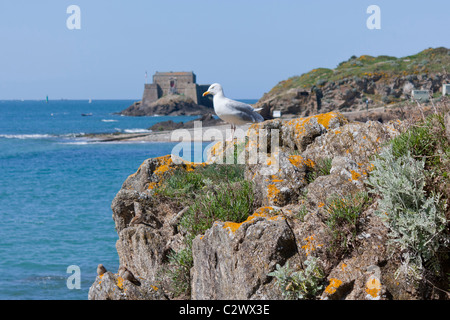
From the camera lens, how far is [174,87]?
150875 mm

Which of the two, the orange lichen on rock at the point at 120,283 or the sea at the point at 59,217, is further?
the sea at the point at 59,217

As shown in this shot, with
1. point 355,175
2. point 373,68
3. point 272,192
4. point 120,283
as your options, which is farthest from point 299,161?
point 373,68

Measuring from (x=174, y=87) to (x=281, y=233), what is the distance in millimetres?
148025

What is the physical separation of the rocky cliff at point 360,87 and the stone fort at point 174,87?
7032cm

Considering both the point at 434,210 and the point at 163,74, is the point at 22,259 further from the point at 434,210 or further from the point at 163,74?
the point at 163,74

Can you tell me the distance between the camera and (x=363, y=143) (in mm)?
7457

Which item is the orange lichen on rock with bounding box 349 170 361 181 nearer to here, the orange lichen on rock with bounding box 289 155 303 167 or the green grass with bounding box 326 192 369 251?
the green grass with bounding box 326 192 369 251

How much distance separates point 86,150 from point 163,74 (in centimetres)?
9724

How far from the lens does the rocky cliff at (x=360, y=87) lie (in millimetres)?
69562

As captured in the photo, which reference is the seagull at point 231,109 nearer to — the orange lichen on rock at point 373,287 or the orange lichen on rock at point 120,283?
the orange lichen on rock at point 120,283

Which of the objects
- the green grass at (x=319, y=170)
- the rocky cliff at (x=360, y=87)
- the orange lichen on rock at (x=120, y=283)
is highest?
the rocky cliff at (x=360, y=87)

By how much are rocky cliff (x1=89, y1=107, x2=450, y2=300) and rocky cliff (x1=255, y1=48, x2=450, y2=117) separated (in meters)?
60.0

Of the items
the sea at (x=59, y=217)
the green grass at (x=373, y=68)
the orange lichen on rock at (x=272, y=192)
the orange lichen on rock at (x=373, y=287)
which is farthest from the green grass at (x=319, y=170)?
the green grass at (x=373, y=68)

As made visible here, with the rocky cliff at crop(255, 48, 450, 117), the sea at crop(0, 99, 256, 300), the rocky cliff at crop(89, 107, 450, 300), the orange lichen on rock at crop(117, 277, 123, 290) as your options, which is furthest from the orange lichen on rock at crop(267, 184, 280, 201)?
the rocky cliff at crop(255, 48, 450, 117)
